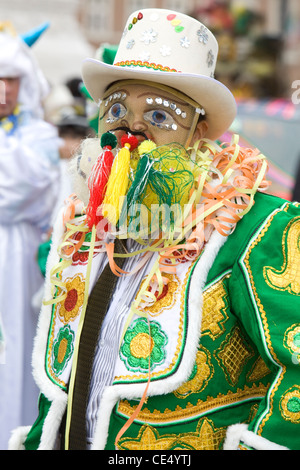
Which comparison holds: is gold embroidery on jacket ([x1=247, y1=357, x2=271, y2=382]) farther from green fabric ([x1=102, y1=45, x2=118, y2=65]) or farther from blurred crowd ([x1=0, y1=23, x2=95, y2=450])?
blurred crowd ([x1=0, y1=23, x2=95, y2=450])

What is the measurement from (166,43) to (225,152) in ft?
1.16

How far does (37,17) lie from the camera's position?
16422mm

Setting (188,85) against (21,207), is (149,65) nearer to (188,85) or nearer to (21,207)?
(188,85)

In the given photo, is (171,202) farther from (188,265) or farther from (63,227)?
(63,227)

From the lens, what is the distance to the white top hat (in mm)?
1986

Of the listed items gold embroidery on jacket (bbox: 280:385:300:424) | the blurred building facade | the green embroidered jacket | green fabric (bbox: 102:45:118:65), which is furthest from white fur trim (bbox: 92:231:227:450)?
the blurred building facade

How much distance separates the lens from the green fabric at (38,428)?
79.5 inches

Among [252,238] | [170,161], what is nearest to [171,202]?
[170,161]

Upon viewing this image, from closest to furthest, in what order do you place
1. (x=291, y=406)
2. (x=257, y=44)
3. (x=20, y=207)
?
1. (x=291, y=406)
2. (x=20, y=207)
3. (x=257, y=44)

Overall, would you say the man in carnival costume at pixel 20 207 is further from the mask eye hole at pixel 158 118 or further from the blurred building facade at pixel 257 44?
the blurred building facade at pixel 257 44

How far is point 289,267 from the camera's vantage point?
6.09 feet

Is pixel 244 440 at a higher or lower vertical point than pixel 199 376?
lower

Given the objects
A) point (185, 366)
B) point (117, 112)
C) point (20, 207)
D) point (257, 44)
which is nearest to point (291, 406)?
point (185, 366)

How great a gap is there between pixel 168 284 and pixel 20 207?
85.4 inches
